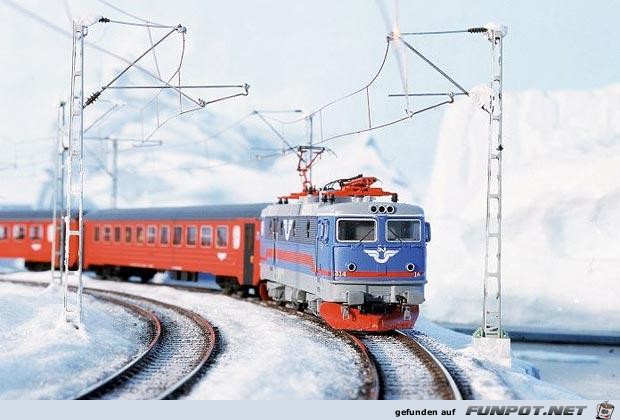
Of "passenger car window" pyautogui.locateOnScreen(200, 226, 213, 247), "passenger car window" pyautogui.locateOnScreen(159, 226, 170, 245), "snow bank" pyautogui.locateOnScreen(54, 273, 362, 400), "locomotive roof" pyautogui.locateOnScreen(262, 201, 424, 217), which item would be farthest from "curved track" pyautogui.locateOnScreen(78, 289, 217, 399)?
"passenger car window" pyautogui.locateOnScreen(159, 226, 170, 245)

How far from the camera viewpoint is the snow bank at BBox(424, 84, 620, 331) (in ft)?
111

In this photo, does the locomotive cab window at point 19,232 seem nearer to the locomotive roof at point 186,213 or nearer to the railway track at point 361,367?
the locomotive roof at point 186,213

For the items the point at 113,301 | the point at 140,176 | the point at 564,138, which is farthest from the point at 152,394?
the point at 140,176

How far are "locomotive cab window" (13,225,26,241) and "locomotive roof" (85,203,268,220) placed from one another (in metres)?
3.73

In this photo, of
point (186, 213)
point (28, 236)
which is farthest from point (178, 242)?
point (28, 236)

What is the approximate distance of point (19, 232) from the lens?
128 feet

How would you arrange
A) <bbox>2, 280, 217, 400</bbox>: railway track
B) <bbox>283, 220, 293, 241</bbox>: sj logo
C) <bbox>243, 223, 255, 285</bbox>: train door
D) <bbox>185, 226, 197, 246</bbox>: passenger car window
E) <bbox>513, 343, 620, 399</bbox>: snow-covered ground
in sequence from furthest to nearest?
<bbox>185, 226, 197, 246</bbox>: passenger car window, <bbox>243, 223, 255, 285</bbox>: train door, <bbox>513, 343, 620, 399</bbox>: snow-covered ground, <bbox>283, 220, 293, 241</bbox>: sj logo, <bbox>2, 280, 217, 400</bbox>: railway track

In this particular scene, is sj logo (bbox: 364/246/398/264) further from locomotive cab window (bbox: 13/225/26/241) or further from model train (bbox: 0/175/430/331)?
locomotive cab window (bbox: 13/225/26/241)

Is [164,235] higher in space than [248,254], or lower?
higher

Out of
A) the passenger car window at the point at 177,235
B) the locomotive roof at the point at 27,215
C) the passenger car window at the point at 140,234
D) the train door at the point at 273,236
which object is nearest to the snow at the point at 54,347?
the train door at the point at 273,236

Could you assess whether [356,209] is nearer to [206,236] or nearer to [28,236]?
[206,236]

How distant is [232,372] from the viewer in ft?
48.7

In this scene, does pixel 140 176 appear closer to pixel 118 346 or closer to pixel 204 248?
pixel 204 248

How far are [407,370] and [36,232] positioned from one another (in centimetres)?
2739
